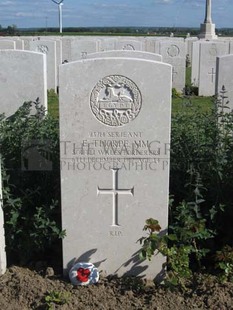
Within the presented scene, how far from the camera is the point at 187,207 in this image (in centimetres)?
355

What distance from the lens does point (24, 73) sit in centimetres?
606

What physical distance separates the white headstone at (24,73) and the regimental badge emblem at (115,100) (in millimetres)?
2806

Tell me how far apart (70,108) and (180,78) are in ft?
32.9

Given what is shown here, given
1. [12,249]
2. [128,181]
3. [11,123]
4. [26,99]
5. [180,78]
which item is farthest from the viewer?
[180,78]

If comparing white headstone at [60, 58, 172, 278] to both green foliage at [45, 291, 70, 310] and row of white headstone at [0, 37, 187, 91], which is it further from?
row of white headstone at [0, 37, 187, 91]

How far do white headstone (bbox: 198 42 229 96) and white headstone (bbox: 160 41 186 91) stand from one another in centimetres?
58

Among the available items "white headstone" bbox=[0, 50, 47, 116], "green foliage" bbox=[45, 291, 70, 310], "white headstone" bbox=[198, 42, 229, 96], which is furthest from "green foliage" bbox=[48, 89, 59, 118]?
"green foliage" bbox=[45, 291, 70, 310]

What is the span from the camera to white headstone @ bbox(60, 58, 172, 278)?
10.7ft

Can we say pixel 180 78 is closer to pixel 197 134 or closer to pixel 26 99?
pixel 26 99

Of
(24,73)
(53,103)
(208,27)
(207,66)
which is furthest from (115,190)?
(208,27)

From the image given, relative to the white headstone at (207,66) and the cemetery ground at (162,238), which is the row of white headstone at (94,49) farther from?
the cemetery ground at (162,238)

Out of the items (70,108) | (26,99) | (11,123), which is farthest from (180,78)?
(70,108)
